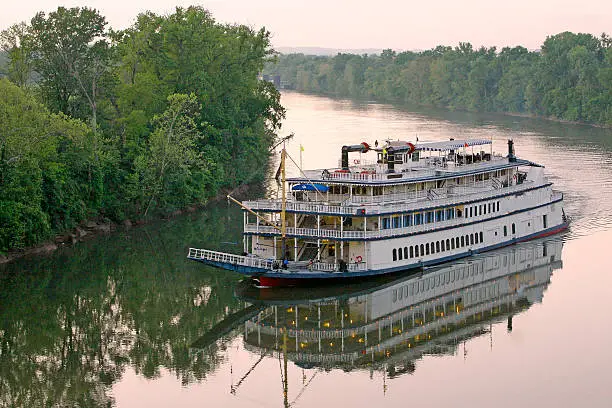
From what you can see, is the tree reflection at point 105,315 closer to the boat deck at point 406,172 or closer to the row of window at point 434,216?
the boat deck at point 406,172

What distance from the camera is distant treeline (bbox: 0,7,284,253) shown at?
2250 inches

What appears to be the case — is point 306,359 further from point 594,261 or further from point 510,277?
point 594,261

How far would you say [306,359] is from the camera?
136 ft

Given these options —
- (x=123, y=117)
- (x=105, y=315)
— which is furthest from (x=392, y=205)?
(x=123, y=117)

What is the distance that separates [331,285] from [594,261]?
52.5 ft

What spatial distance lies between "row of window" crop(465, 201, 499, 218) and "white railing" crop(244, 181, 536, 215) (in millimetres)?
535

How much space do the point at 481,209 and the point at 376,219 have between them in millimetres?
8407

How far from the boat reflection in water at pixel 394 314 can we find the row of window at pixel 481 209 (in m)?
2.57

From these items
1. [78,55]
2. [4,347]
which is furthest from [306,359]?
[78,55]

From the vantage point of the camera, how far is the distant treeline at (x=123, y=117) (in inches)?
2250

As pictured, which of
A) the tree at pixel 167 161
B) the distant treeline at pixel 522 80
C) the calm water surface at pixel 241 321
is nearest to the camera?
the calm water surface at pixel 241 321

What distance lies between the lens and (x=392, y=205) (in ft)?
169

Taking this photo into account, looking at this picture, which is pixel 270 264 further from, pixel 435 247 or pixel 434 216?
pixel 434 216

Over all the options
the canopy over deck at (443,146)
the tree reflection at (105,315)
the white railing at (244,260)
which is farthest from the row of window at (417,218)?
the tree reflection at (105,315)
